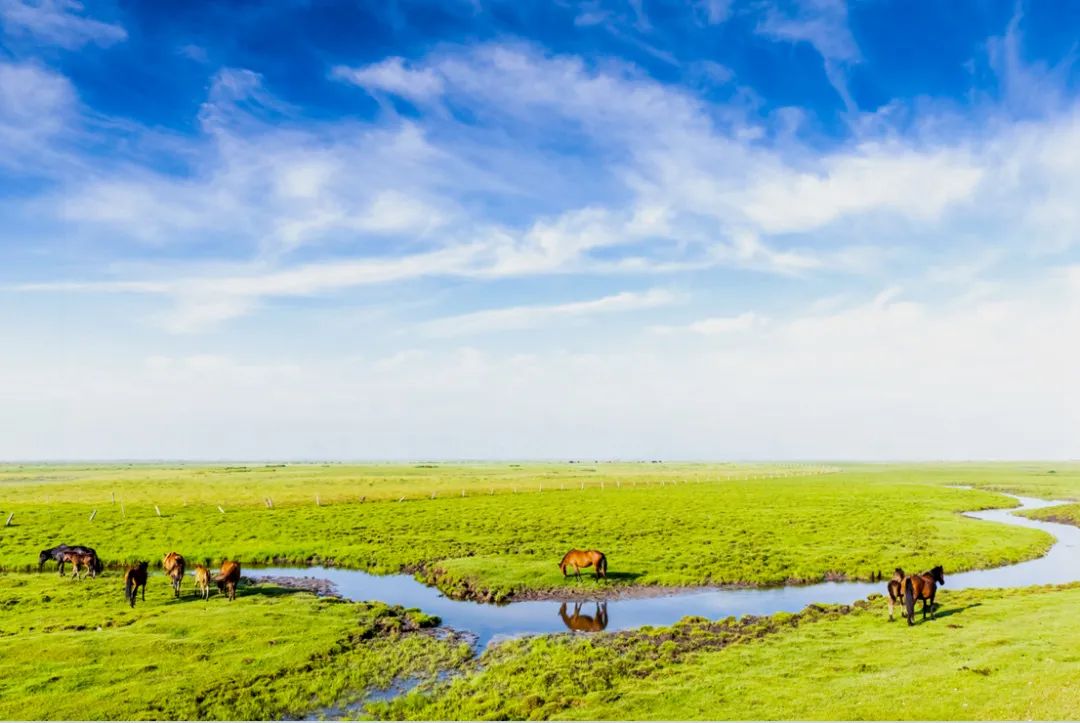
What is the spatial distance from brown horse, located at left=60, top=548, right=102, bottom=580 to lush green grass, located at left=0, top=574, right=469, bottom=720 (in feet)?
16.5

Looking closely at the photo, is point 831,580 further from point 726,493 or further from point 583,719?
point 726,493

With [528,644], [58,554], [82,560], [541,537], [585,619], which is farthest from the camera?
[541,537]

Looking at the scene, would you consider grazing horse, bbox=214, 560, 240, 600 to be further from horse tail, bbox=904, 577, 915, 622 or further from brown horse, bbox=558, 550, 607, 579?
horse tail, bbox=904, 577, 915, 622

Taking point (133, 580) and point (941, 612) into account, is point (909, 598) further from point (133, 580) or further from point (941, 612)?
point (133, 580)

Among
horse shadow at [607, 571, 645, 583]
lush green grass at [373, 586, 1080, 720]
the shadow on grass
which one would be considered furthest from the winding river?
the shadow on grass

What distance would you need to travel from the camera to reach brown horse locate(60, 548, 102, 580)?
118 ft

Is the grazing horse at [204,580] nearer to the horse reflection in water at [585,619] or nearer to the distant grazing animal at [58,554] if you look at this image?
the distant grazing animal at [58,554]

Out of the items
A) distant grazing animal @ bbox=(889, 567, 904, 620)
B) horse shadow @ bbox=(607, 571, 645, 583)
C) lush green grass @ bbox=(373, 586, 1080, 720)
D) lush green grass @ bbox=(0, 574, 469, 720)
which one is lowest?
horse shadow @ bbox=(607, 571, 645, 583)

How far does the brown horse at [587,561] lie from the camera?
34.4 meters

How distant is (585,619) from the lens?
28.2 meters

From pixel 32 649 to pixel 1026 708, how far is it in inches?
1209

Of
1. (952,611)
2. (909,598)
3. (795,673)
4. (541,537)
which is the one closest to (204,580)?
(541,537)

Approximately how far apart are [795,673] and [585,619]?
448 inches

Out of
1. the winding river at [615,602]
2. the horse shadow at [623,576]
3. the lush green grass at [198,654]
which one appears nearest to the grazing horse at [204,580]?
the lush green grass at [198,654]
